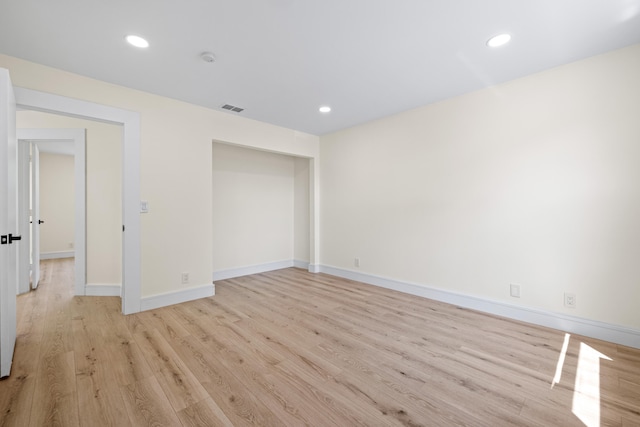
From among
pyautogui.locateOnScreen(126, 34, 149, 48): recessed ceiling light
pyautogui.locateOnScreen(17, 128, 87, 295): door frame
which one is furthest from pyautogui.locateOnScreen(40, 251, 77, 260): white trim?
pyautogui.locateOnScreen(126, 34, 149, 48): recessed ceiling light

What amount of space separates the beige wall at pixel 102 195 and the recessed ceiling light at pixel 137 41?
79.5 inches

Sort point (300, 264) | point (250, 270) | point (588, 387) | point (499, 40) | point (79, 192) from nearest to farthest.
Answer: point (588, 387), point (499, 40), point (79, 192), point (250, 270), point (300, 264)

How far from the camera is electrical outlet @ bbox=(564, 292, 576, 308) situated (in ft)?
8.45

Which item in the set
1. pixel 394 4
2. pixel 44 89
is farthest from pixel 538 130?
pixel 44 89

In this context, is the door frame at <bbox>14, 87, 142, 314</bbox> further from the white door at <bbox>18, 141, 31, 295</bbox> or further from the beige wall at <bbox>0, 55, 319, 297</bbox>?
the white door at <bbox>18, 141, 31, 295</bbox>

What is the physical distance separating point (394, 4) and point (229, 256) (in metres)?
4.14

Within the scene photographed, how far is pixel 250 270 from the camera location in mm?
4930

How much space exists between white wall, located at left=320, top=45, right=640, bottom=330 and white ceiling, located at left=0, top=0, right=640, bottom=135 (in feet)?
1.03

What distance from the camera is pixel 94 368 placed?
2.00 m

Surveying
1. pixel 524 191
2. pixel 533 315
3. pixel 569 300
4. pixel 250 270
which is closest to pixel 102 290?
pixel 250 270

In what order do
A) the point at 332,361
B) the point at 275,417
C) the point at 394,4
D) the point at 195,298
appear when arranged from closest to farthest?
the point at 275,417 → the point at 394,4 → the point at 332,361 → the point at 195,298

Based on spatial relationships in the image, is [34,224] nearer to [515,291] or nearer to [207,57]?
[207,57]

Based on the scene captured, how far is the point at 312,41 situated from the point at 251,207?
3301mm

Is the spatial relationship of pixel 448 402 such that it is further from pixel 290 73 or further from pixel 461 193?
pixel 290 73
